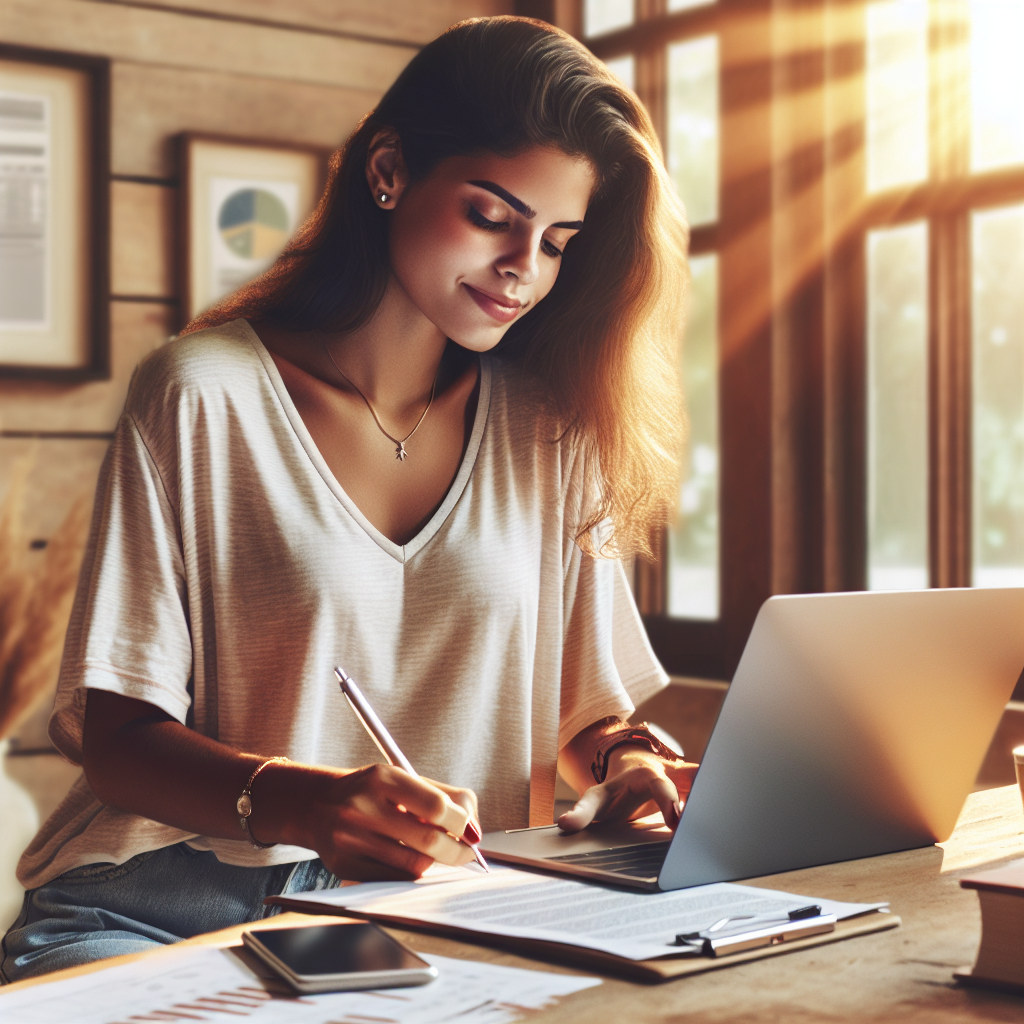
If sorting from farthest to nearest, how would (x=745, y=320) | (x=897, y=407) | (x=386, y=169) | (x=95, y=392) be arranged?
(x=95, y=392) < (x=745, y=320) < (x=897, y=407) < (x=386, y=169)

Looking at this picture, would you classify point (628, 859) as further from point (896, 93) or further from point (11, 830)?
point (11, 830)

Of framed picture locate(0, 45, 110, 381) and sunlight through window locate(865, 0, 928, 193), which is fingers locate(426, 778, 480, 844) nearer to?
sunlight through window locate(865, 0, 928, 193)

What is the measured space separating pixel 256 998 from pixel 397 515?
30.8 inches

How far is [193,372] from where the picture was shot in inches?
54.6

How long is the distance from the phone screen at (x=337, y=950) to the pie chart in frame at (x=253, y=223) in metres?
2.66

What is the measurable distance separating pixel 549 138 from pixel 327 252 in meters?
0.31

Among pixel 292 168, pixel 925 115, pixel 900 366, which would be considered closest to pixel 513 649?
pixel 900 366

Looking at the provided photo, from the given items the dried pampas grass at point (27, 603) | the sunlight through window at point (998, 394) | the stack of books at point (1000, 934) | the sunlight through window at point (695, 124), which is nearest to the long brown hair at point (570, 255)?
the stack of books at point (1000, 934)

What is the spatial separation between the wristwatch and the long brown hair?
0.88 feet

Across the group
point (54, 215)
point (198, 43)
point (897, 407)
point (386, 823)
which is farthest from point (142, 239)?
point (386, 823)

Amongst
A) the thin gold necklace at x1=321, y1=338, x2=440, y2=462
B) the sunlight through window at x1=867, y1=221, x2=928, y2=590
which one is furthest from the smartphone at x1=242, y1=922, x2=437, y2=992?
the sunlight through window at x1=867, y1=221, x2=928, y2=590

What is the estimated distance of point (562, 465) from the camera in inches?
64.3

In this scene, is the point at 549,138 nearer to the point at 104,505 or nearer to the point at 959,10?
the point at 104,505

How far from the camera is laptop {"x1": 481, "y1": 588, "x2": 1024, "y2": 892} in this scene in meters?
0.94
